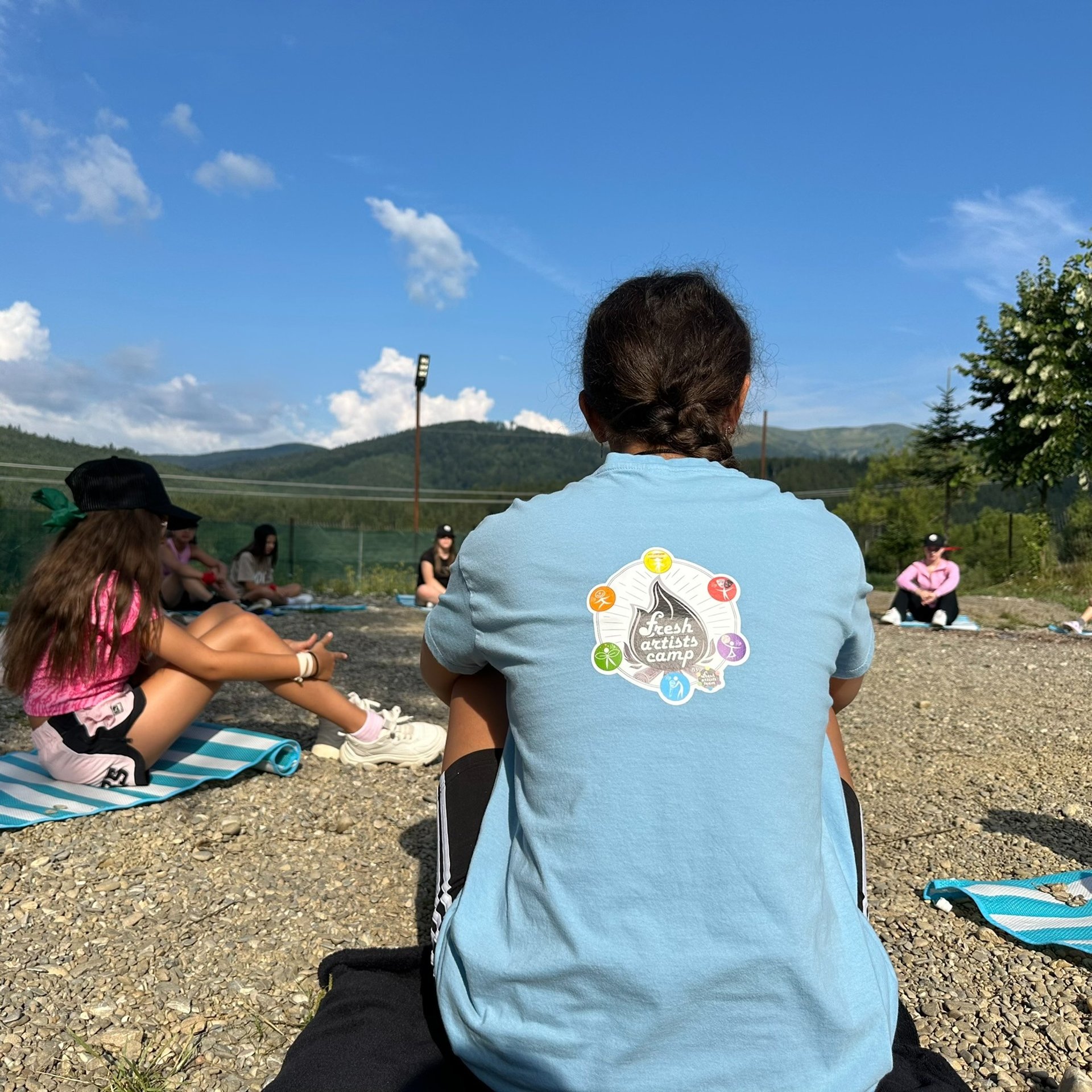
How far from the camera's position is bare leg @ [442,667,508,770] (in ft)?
5.98

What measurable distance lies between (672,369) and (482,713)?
0.75 metres

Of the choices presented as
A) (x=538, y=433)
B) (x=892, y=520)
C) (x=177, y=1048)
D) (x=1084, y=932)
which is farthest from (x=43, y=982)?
(x=538, y=433)

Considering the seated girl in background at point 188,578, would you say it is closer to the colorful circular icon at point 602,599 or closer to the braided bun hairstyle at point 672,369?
the braided bun hairstyle at point 672,369

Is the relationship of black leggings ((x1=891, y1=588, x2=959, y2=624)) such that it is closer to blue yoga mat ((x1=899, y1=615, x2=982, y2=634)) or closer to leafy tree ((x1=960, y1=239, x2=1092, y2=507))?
blue yoga mat ((x1=899, y1=615, x2=982, y2=634))

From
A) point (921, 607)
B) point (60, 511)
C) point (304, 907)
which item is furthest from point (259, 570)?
point (304, 907)

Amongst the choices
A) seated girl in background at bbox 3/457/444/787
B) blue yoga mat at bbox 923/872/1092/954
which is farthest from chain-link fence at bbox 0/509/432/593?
blue yoga mat at bbox 923/872/1092/954

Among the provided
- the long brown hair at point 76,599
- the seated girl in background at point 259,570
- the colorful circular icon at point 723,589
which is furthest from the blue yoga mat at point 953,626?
the colorful circular icon at point 723,589

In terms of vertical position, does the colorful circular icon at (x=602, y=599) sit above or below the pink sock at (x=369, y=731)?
above

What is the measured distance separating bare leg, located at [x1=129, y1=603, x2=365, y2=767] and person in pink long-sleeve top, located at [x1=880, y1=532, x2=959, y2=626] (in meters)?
8.14

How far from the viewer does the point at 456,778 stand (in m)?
1.80

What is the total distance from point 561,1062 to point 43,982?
1.57m

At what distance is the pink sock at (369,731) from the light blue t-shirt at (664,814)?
2.41 metres

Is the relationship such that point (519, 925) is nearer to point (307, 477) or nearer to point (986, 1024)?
point (986, 1024)

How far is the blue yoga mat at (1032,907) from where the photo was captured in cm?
246
